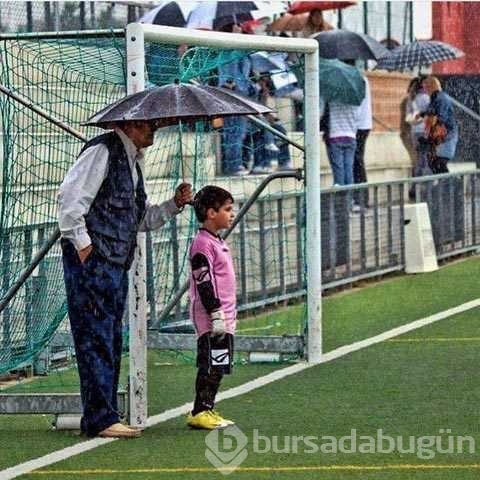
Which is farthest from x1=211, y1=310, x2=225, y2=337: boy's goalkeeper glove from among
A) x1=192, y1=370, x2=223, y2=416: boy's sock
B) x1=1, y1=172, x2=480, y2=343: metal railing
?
x1=1, y1=172, x2=480, y2=343: metal railing

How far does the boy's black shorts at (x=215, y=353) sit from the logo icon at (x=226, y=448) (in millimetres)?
342

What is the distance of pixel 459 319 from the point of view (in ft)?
53.8

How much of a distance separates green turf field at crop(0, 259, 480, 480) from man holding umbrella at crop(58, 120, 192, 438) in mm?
276

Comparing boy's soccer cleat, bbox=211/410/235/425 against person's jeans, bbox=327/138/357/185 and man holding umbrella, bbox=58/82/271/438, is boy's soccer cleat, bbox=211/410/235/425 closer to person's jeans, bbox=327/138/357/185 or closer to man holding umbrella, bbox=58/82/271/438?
man holding umbrella, bbox=58/82/271/438

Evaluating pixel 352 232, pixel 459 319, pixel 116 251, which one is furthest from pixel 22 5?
pixel 116 251

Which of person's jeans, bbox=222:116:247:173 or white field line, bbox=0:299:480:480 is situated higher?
person's jeans, bbox=222:116:247:173

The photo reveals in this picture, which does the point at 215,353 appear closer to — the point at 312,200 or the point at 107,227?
the point at 107,227

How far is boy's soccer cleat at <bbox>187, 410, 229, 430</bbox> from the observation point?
11023mm

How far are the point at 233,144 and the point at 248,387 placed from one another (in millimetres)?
4499

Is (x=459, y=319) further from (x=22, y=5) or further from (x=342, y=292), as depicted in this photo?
(x=22, y=5)

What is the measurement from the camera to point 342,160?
73.6 feet

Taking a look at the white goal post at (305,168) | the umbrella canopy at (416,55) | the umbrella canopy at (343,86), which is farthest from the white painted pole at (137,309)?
the umbrella canopy at (416,55)

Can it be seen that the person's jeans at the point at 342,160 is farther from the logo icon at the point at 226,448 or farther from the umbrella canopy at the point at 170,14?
the logo icon at the point at 226,448

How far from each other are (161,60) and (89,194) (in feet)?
8.90
